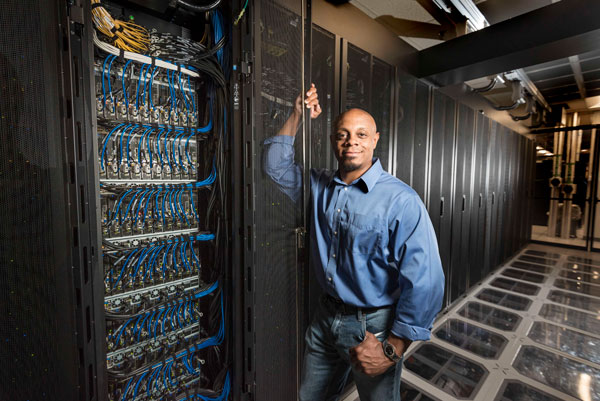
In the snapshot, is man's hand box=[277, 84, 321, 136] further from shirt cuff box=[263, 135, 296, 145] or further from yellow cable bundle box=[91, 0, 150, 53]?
yellow cable bundle box=[91, 0, 150, 53]

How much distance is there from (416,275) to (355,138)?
0.58 metres

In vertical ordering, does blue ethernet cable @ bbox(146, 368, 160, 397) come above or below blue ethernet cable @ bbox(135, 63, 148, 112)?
below

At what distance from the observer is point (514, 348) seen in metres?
2.48

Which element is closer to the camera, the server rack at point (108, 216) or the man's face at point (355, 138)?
the server rack at point (108, 216)

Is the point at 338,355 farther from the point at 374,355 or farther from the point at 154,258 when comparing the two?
the point at 154,258

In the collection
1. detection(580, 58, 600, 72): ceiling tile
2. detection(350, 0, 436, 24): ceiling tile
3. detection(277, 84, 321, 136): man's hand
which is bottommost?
detection(277, 84, 321, 136): man's hand

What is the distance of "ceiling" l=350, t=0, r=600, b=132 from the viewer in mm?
2236

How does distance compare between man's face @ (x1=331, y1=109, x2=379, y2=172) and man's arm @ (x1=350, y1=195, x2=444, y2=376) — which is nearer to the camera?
man's arm @ (x1=350, y1=195, x2=444, y2=376)

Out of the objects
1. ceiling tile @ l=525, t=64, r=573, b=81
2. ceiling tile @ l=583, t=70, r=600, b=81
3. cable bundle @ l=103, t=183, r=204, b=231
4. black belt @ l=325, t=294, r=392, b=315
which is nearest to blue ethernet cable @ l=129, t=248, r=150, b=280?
cable bundle @ l=103, t=183, r=204, b=231

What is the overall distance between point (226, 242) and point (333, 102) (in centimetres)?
100

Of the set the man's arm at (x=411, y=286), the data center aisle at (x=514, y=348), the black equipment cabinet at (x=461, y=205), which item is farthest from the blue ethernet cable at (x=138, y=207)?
the black equipment cabinet at (x=461, y=205)

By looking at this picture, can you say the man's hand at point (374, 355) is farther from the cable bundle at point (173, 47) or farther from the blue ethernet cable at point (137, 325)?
the cable bundle at point (173, 47)

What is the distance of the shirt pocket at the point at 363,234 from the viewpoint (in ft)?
3.68

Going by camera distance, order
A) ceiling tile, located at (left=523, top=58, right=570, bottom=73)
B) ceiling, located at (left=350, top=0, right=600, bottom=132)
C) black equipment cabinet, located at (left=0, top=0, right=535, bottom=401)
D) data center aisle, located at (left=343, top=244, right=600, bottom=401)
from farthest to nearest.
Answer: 1. ceiling tile, located at (left=523, top=58, right=570, bottom=73)
2. ceiling, located at (left=350, top=0, right=600, bottom=132)
3. data center aisle, located at (left=343, top=244, right=600, bottom=401)
4. black equipment cabinet, located at (left=0, top=0, right=535, bottom=401)
